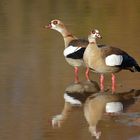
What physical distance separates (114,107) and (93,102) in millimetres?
428

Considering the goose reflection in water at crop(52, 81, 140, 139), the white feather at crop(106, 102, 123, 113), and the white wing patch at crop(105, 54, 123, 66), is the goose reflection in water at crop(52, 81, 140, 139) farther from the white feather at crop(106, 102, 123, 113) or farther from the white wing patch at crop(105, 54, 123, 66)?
the white wing patch at crop(105, 54, 123, 66)

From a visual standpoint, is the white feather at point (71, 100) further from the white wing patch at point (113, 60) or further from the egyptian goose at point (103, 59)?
the white wing patch at point (113, 60)

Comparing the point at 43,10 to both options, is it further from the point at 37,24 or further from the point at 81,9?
the point at 37,24

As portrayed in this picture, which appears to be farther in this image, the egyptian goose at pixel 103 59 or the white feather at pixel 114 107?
the egyptian goose at pixel 103 59

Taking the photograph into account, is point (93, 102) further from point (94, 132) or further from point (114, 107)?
point (94, 132)

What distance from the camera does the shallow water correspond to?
7.79m

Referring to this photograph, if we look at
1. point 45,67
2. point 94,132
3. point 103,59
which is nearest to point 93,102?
point 103,59

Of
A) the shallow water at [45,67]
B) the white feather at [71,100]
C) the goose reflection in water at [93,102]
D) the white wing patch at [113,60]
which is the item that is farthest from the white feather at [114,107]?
the white wing patch at [113,60]

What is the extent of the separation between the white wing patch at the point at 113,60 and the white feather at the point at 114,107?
0.98 metres

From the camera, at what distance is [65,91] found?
33.0 feet

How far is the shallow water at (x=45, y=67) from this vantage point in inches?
307

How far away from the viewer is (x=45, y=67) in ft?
39.0

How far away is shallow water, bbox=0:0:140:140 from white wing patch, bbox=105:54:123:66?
0.40 m

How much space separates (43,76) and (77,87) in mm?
880
